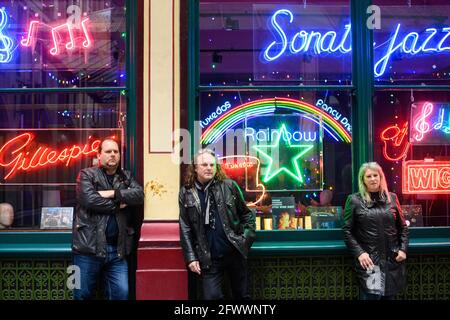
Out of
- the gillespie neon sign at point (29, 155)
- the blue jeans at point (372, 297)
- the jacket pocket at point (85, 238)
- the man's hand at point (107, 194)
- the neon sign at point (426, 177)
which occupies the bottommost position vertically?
the blue jeans at point (372, 297)

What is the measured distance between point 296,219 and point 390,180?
1162mm

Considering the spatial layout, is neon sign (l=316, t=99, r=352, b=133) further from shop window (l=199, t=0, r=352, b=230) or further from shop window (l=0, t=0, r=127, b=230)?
shop window (l=0, t=0, r=127, b=230)

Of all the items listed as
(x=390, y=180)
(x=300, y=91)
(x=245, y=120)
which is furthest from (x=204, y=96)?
A: (x=390, y=180)

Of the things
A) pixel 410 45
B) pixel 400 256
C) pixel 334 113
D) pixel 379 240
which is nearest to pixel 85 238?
pixel 379 240

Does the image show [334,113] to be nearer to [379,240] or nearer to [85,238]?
[379,240]

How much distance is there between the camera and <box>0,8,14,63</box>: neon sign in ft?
20.3

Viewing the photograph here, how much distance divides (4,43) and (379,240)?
449cm

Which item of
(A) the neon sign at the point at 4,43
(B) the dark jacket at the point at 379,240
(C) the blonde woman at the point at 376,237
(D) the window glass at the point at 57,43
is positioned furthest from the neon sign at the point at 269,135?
(A) the neon sign at the point at 4,43

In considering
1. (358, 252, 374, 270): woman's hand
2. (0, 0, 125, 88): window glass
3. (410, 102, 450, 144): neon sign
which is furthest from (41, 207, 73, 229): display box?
(410, 102, 450, 144): neon sign

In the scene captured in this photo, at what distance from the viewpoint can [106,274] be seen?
5.26 meters

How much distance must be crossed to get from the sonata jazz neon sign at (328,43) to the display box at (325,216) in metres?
1.63

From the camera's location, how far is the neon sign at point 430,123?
6402mm

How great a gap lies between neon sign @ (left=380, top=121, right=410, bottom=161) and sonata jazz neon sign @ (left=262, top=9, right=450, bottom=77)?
666 mm

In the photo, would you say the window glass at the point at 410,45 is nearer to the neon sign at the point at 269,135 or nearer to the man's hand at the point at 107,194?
the neon sign at the point at 269,135
